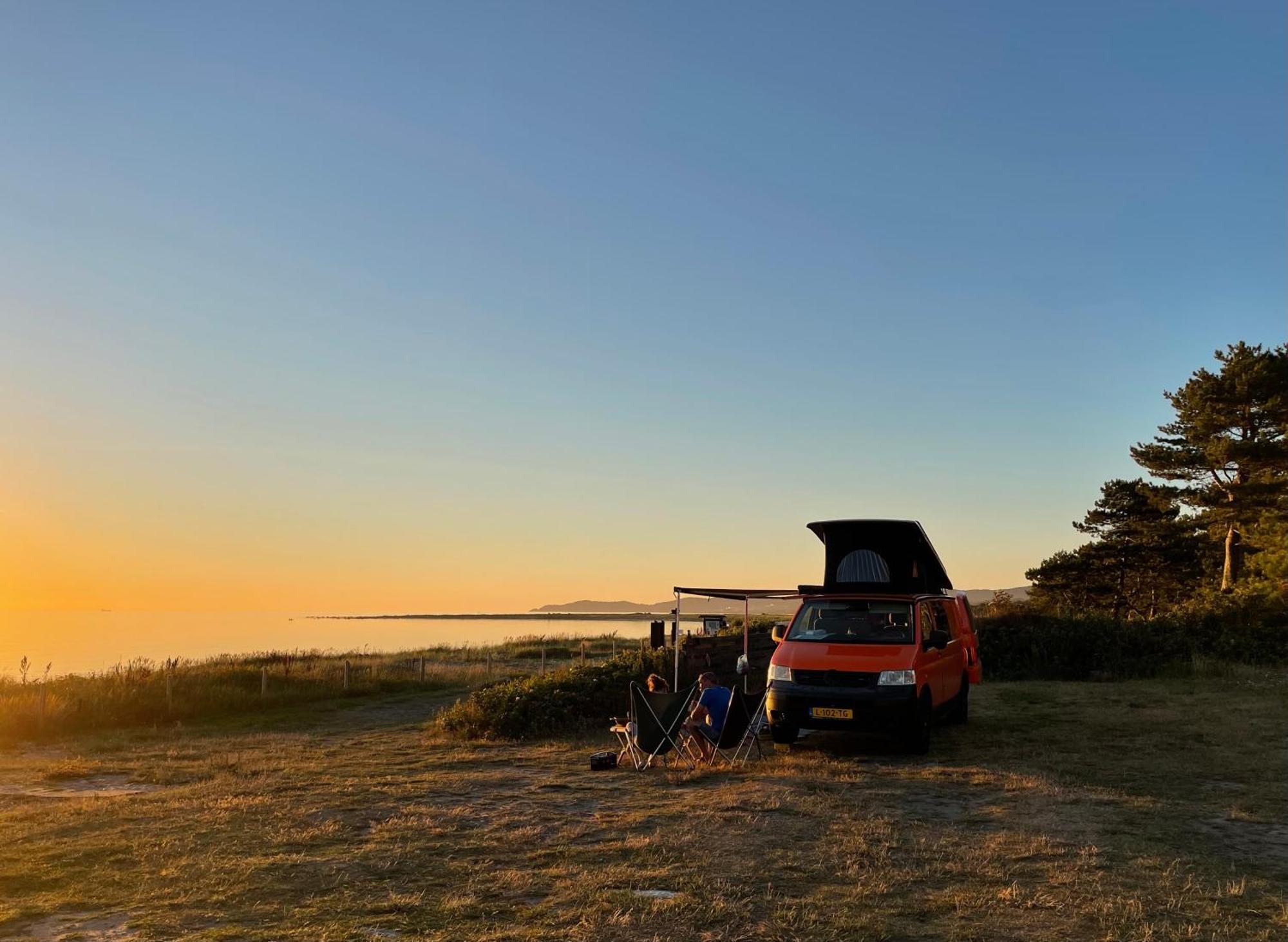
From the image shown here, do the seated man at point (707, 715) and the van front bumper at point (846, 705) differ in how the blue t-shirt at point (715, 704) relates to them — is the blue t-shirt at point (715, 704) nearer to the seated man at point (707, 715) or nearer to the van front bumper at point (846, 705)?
the seated man at point (707, 715)

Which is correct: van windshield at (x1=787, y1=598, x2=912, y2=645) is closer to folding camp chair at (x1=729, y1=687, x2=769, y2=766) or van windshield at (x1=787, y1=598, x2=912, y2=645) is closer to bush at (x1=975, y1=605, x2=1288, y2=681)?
folding camp chair at (x1=729, y1=687, x2=769, y2=766)

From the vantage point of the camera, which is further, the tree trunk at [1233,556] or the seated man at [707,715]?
the tree trunk at [1233,556]

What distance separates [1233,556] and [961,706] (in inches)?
1438

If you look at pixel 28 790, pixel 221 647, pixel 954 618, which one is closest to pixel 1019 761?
pixel 954 618

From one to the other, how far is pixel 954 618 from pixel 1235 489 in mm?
34758

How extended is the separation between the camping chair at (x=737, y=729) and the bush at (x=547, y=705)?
4218 mm

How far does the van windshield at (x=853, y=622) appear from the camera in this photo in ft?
41.5

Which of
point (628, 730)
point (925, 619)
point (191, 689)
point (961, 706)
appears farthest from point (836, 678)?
point (191, 689)

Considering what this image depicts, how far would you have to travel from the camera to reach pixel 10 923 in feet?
18.7

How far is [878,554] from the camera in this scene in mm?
14984

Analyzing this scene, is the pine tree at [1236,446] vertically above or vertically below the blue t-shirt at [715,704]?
above

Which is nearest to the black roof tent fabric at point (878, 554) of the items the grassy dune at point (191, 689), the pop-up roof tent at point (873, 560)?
the pop-up roof tent at point (873, 560)

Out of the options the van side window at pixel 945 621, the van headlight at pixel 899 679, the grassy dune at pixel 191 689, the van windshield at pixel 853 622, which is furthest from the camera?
the grassy dune at pixel 191 689

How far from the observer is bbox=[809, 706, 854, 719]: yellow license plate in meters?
12.0
